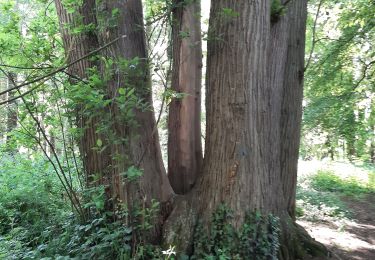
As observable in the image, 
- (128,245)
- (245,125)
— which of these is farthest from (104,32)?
(128,245)

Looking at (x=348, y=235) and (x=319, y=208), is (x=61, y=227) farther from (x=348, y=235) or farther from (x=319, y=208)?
(x=319, y=208)

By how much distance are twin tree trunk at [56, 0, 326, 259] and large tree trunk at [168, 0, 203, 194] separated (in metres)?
0.01

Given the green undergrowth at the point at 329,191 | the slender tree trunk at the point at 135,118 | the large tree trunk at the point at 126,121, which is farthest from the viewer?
the green undergrowth at the point at 329,191

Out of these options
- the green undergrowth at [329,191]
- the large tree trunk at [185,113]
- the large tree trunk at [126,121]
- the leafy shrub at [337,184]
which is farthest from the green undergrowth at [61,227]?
the leafy shrub at [337,184]

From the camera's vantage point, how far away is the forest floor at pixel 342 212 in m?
5.46

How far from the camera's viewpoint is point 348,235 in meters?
6.04

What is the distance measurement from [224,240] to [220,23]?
96.7 inches

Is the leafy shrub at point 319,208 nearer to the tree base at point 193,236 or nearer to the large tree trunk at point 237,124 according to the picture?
the tree base at point 193,236

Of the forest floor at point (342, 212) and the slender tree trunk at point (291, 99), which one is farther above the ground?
the slender tree trunk at point (291, 99)

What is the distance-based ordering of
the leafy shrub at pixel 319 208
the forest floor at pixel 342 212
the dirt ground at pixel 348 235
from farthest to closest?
1. the leafy shrub at pixel 319 208
2. the forest floor at pixel 342 212
3. the dirt ground at pixel 348 235

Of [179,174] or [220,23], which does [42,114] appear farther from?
[220,23]

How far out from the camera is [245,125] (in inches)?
156

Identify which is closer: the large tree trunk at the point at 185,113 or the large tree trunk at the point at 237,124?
the large tree trunk at the point at 237,124

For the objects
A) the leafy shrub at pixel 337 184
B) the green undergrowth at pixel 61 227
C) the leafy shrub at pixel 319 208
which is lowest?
the leafy shrub at pixel 337 184
